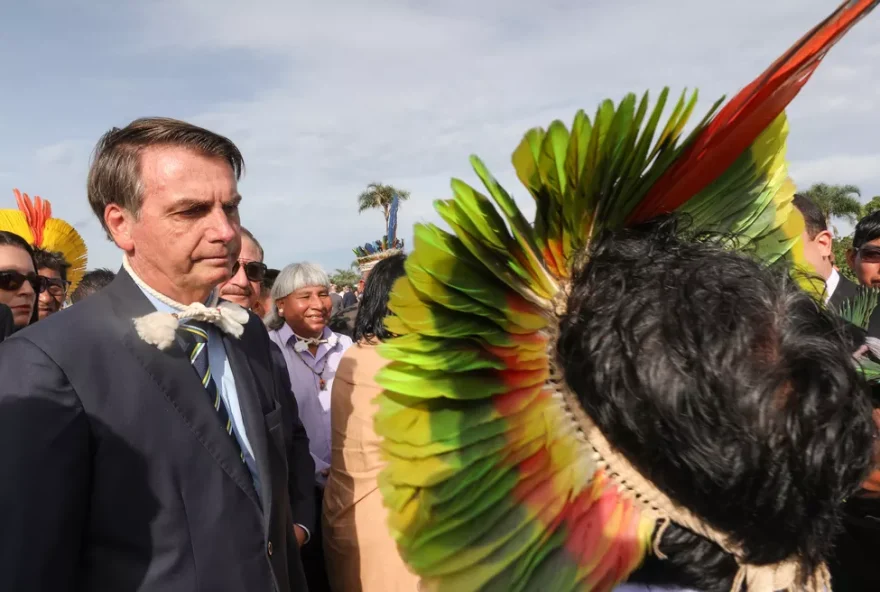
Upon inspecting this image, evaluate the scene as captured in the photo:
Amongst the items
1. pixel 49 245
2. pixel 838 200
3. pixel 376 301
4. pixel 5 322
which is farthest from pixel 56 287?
pixel 838 200

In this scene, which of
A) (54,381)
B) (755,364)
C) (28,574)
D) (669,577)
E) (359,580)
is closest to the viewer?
(755,364)

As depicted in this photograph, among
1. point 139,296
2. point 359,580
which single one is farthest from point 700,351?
point 359,580

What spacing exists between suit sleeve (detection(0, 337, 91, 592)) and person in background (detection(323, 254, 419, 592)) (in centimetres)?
96

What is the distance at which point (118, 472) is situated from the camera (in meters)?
1.32

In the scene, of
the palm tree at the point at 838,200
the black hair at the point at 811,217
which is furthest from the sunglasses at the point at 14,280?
the palm tree at the point at 838,200

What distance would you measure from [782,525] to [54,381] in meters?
1.29

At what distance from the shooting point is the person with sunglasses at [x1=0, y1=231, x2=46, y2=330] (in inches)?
121

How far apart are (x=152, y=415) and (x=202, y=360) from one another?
9.5 inches

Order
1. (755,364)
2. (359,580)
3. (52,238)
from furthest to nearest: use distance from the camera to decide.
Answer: (52,238), (359,580), (755,364)

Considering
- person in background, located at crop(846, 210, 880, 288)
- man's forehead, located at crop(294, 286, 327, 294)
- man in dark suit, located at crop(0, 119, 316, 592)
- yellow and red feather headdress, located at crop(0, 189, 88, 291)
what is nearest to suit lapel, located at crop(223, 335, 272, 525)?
man in dark suit, located at crop(0, 119, 316, 592)

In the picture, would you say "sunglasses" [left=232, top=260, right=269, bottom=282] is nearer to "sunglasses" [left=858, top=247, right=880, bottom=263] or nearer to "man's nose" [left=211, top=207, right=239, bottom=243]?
"man's nose" [left=211, top=207, right=239, bottom=243]

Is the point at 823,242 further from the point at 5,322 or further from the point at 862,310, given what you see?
the point at 5,322

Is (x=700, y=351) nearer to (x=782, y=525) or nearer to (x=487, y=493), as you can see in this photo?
(x=782, y=525)

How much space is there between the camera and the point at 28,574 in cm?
119
